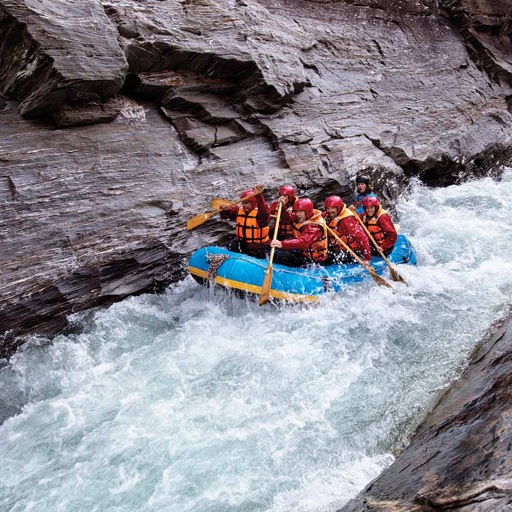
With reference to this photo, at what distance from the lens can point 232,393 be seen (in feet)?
18.3

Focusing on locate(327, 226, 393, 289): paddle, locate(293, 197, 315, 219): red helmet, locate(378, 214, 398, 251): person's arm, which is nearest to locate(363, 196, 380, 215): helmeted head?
locate(378, 214, 398, 251): person's arm

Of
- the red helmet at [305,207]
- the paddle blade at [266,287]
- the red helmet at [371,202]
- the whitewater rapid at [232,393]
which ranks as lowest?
the whitewater rapid at [232,393]

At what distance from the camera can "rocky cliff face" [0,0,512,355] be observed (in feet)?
23.5

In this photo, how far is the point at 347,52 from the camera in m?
12.4

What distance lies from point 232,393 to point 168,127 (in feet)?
17.1

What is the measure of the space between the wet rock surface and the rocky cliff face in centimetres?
523

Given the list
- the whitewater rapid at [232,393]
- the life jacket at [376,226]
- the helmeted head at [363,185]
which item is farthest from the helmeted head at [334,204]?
the helmeted head at [363,185]

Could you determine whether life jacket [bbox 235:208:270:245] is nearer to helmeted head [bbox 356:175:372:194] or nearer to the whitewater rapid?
the whitewater rapid

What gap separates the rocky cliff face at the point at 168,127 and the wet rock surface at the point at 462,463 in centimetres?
523

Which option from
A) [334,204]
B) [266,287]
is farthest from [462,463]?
[334,204]

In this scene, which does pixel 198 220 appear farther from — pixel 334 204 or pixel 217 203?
pixel 334 204

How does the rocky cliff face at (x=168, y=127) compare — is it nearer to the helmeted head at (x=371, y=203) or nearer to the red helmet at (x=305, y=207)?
the red helmet at (x=305, y=207)

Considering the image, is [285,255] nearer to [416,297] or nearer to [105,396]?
[416,297]

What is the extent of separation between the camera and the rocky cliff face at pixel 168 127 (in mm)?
7148
